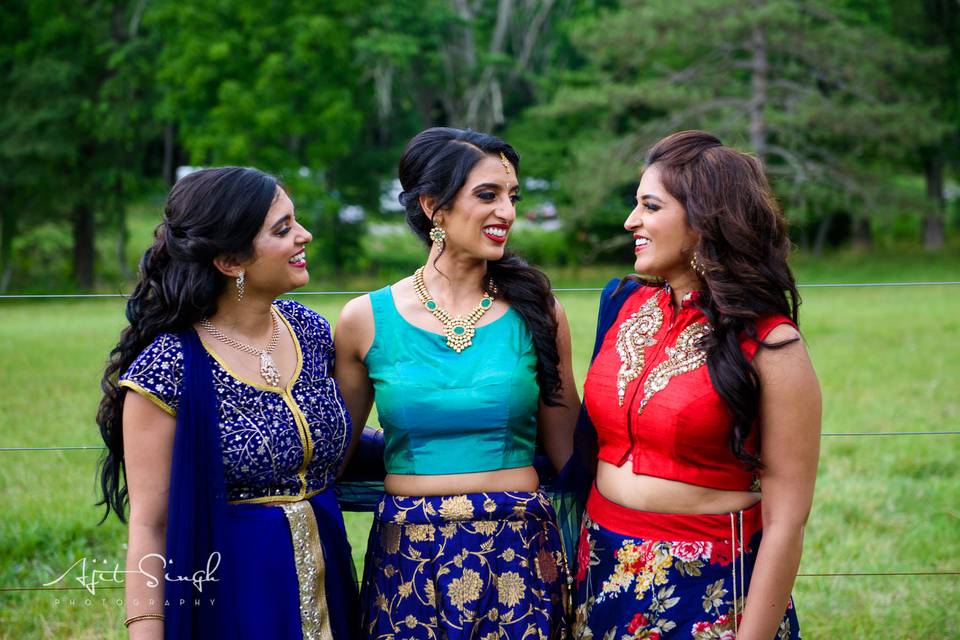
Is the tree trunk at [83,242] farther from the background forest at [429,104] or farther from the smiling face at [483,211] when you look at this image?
the smiling face at [483,211]

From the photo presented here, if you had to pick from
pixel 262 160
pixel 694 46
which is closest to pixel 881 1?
pixel 694 46

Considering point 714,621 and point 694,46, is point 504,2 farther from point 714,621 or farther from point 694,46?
point 714,621

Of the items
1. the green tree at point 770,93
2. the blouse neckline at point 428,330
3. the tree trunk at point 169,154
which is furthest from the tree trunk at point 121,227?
the blouse neckline at point 428,330

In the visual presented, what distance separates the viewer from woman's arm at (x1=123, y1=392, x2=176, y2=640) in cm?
266

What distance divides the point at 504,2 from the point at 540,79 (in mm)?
2910

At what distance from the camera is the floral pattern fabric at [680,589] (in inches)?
104

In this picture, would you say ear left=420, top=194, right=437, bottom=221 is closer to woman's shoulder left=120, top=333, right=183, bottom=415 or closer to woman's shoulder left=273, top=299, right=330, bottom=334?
woman's shoulder left=273, top=299, right=330, bottom=334

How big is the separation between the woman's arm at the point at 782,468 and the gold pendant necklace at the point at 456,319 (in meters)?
0.86

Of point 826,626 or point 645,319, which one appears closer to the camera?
point 645,319

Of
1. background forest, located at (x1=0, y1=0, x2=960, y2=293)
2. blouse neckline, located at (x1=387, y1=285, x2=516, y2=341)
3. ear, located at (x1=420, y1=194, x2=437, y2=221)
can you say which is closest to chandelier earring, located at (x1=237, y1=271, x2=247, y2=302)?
blouse neckline, located at (x1=387, y1=285, x2=516, y2=341)

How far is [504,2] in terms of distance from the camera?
27.5 metres

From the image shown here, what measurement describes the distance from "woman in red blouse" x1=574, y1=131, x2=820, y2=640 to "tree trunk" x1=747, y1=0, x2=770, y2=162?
64.9ft

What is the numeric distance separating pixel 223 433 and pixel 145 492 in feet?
0.78

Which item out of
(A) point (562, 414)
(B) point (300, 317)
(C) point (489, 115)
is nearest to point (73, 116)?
(C) point (489, 115)
